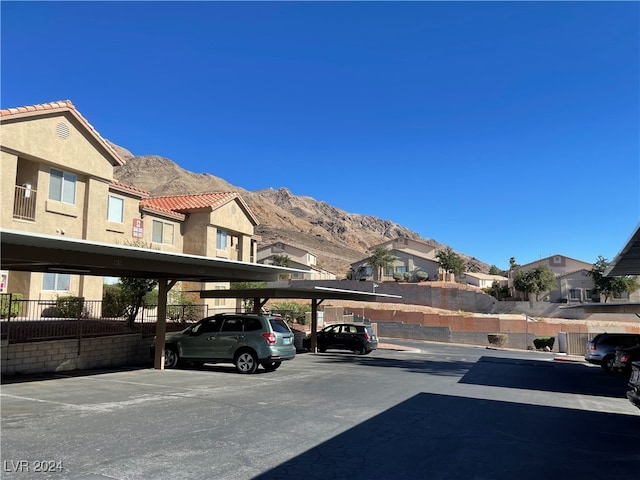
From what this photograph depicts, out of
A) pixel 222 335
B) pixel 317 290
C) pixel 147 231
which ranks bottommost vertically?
pixel 222 335

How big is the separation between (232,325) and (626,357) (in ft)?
44.3

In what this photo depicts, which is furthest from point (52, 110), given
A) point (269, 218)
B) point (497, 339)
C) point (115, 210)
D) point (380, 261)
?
point (269, 218)

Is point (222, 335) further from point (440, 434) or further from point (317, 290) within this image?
point (440, 434)

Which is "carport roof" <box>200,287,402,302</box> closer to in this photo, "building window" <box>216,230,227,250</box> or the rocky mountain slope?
"building window" <box>216,230,227,250</box>

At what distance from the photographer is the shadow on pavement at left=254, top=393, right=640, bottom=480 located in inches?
229

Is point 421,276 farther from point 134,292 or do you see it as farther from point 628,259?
point 628,259

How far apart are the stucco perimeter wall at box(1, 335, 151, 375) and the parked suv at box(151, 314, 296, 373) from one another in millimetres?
1734

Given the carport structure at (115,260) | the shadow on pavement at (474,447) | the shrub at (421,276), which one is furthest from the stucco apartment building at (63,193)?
the shrub at (421,276)

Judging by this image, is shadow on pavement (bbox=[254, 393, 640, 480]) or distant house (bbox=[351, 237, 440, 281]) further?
A: distant house (bbox=[351, 237, 440, 281])

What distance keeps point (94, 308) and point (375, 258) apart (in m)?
64.3

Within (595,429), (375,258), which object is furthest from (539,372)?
(375,258)

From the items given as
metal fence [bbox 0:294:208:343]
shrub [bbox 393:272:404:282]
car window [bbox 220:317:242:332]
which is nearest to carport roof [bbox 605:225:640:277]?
car window [bbox 220:317:242:332]

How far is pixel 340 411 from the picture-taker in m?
9.21

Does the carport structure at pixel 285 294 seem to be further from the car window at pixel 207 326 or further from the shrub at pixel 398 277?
the shrub at pixel 398 277
